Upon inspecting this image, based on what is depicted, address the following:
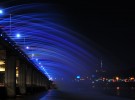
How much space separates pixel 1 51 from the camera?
183 ft

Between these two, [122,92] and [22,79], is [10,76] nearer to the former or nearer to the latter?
[22,79]

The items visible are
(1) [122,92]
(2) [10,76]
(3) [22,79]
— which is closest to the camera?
(2) [10,76]

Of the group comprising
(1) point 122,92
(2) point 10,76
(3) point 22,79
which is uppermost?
(2) point 10,76

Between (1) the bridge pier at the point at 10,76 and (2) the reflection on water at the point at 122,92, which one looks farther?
(2) the reflection on water at the point at 122,92

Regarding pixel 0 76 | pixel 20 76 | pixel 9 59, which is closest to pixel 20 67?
pixel 20 76

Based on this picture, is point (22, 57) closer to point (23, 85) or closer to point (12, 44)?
point (23, 85)

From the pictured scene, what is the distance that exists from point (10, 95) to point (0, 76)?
57144 millimetres

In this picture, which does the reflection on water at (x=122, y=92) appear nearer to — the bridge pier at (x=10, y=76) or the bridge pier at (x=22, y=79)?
the bridge pier at (x=22, y=79)

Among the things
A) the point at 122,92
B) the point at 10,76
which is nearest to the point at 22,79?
the point at 10,76

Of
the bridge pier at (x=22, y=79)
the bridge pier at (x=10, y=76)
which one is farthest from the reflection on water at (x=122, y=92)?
the bridge pier at (x=10, y=76)

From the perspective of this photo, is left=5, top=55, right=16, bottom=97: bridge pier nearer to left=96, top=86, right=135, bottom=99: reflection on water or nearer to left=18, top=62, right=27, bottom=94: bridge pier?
left=18, top=62, right=27, bottom=94: bridge pier

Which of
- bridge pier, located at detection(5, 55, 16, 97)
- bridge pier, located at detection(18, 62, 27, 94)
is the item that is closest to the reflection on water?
bridge pier, located at detection(18, 62, 27, 94)

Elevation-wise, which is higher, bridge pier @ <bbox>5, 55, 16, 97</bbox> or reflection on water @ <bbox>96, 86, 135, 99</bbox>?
bridge pier @ <bbox>5, 55, 16, 97</bbox>

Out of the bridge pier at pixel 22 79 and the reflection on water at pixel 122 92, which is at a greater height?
the bridge pier at pixel 22 79
